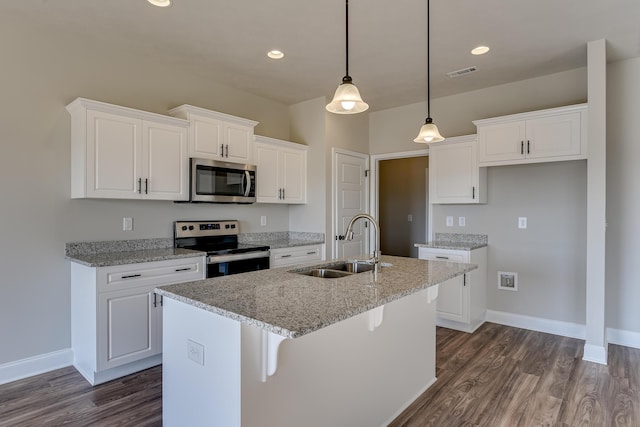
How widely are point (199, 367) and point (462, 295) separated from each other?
2972mm

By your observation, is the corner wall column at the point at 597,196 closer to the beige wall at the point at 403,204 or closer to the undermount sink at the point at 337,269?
the undermount sink at the point at 337,269

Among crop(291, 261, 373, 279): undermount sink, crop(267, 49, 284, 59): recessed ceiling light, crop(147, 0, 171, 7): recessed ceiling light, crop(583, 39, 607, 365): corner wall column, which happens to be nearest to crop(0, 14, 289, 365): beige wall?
crop(147, 0, 171, 7): recessed ceiling light

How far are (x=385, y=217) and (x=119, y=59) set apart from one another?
5.09 meters

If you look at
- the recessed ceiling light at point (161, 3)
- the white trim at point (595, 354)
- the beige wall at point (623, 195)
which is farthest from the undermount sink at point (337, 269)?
the beige wall at point (623, 195)

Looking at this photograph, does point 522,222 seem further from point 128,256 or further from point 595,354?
point 128,256

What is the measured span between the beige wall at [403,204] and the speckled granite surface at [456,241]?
2.02m

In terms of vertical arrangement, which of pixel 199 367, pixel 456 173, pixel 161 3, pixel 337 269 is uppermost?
pixel 161 3

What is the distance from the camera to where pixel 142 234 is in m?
3.40

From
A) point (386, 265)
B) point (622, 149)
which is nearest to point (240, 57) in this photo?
point (386, 265)

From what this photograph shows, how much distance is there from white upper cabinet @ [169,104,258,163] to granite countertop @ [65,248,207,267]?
0.93 metres

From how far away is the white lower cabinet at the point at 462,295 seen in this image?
12.5ft

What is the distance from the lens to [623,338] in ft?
11.4

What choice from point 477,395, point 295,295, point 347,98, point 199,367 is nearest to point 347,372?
point 295,295

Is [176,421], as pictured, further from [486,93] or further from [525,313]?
[486,93]
